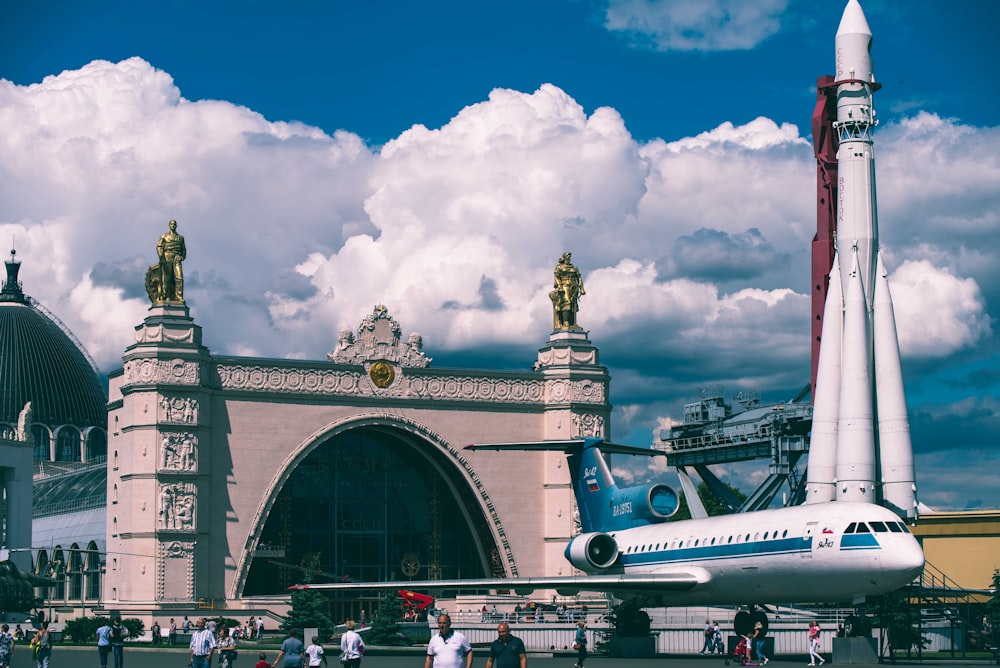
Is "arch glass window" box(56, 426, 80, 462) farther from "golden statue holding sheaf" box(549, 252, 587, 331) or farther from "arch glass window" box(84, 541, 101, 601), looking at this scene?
"golden statue holding sheaf" box(549, 252, 587, 331)

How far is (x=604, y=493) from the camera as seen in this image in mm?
62625

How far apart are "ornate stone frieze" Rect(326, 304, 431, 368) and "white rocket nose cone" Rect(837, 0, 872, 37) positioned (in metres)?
29.7

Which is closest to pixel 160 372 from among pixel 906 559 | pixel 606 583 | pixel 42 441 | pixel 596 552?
pixel 596 552

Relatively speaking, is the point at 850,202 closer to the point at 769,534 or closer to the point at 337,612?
the point at 769,534

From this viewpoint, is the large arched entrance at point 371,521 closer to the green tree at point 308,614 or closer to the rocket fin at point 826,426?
the green tree at point 308,614

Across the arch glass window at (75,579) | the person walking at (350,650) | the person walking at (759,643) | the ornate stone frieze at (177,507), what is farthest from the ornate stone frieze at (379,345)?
the person walking at (350,650)

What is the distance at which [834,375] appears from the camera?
2638 inches

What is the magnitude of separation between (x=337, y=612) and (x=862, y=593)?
4442 centimetres

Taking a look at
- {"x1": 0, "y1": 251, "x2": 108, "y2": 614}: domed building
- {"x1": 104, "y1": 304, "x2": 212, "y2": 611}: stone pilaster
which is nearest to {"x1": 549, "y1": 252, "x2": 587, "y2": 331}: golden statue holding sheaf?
{"x1": 104, "y1": 304, "x2": 212, "y2": 611}: stone pilaster

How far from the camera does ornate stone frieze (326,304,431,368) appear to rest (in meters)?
83.0

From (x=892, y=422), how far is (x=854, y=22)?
766 inches

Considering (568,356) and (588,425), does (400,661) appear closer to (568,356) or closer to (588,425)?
(588,425)

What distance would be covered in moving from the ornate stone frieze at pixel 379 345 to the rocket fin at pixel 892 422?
28451mm

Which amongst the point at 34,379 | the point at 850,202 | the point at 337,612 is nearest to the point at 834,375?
the point at 850,202
